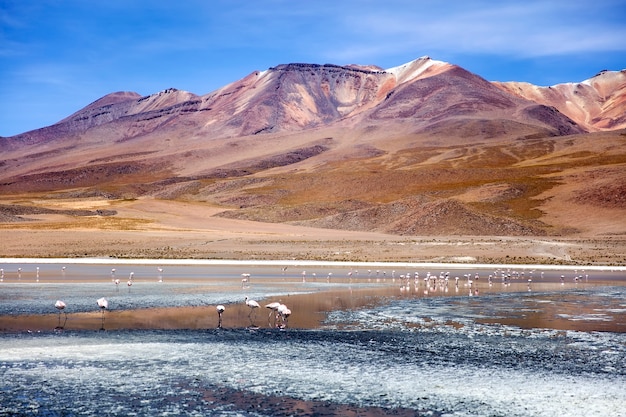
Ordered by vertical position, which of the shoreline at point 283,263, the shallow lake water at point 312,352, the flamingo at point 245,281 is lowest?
the shallow lake water at point 312,352

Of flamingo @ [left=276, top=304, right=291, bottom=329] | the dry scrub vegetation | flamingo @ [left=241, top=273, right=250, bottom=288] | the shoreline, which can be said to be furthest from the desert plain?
flamingo @ [left=276, top=304, right=291, bottom=329]

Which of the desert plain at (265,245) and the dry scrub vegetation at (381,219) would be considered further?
the dry scrub vegetation at (381,219)

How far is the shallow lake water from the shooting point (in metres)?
14.5

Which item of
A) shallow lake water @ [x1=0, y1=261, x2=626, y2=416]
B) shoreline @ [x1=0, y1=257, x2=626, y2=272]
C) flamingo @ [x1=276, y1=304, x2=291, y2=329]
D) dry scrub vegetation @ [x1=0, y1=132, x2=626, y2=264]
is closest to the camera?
shallow lake water @ [x1=0, y1=261, x2=626, y2=416]

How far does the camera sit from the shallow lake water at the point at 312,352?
14.5 meters

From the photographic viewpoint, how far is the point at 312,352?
1938cm

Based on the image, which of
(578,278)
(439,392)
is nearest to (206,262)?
(578,278)

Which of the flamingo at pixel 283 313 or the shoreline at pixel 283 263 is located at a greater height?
the shoreline at pixel 283 263

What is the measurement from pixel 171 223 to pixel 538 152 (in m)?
125

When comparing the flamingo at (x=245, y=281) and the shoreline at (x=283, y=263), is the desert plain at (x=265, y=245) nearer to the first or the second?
the shoreline at (x=283, y=263)

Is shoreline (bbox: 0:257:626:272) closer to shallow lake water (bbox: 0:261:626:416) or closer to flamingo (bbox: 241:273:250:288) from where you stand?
flamingo (bbox: 241:273:250:288)

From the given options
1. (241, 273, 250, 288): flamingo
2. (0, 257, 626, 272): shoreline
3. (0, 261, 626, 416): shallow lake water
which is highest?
(0, 257, 626, 272): shoreline

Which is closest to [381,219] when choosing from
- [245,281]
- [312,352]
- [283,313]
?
[245,281]

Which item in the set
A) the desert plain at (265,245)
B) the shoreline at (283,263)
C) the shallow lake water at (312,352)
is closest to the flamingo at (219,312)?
the shallow lake water at (312,352)
